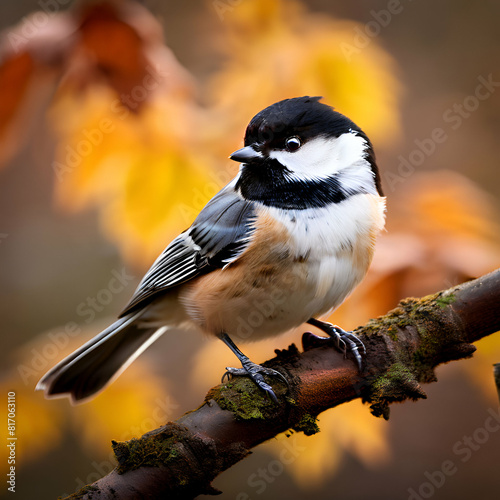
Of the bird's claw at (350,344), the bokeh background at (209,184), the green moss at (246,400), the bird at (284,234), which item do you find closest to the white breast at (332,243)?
the bird at (284,234)

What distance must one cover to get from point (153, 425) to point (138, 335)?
374 millimetres

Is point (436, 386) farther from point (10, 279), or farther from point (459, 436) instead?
point (10, 279)

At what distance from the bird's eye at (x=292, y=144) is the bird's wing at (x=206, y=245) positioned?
0.21m

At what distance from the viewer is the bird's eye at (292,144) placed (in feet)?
5.52

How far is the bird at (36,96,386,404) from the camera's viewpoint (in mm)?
1634

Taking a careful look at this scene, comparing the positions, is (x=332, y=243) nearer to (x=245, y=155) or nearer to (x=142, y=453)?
(x=245, y=155)

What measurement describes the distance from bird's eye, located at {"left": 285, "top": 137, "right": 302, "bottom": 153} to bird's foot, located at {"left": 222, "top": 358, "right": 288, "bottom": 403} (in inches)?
27.0

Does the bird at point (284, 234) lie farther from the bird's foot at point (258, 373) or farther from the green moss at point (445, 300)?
the green moss at point (445, 300)

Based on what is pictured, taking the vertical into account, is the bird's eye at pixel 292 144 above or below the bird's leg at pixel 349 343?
above

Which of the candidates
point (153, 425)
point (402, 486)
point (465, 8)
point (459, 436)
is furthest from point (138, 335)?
point (465, 8)

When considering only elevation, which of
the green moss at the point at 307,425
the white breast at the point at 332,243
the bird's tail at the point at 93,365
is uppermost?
the bird's tail at the point at 93,365

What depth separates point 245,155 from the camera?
1.65m

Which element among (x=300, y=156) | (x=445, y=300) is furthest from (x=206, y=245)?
(x=445, y=300)

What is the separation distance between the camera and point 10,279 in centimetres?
294
